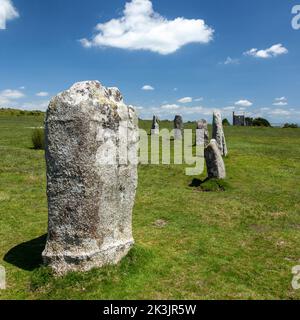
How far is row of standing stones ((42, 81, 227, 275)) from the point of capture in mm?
8367

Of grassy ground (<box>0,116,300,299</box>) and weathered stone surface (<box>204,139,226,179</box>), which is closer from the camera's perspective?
grassy ground (<box>0,116,300,299</box>)

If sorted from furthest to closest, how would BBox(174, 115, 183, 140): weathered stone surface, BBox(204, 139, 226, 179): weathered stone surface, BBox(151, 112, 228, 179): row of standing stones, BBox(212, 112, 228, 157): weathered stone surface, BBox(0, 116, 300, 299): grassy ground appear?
1. BBox(174, 115, 183, 140): weathered stone surface
2. BBox(212, 112, 228, 157): weathered stone surface
3. BBox(151, 112, 228, 179): row of standing stones
4. BBox(204, 139, 226, 179): weathered stone surface
5. BBox(0, 116, 300, 299): grassy ground

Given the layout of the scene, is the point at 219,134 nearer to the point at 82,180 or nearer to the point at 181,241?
the point at 181,241

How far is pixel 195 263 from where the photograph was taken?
10164 millimetres

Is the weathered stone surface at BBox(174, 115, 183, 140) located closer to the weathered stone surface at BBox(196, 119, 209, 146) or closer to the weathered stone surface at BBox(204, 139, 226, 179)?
the weathered stone surface at BBox(196, 119, 209, 146)

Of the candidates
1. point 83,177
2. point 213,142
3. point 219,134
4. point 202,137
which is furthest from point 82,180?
point 202,137

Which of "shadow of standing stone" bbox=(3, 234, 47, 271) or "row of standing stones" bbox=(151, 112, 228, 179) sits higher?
"row of standing stones" bbox=(151, 112, 228, 179)

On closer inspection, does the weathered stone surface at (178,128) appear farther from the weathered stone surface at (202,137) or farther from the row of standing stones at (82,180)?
the row of standing stones at (82,180)

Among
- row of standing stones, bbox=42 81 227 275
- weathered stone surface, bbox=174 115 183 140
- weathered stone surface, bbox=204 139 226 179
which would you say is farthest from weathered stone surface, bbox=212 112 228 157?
row of standing stones, bbox=42 81 227 275

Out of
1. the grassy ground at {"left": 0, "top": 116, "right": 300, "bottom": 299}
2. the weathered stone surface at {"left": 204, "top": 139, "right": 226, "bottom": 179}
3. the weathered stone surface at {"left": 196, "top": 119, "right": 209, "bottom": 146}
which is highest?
the weathered stone surface at {"left": 196, "top": 119, "right": 209, "bottom": 146}

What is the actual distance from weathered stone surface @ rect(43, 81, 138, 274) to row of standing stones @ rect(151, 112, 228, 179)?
36.7ft

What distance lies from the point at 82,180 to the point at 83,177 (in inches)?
2.7

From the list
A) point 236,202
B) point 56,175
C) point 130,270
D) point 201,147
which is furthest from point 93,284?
point 201,147
